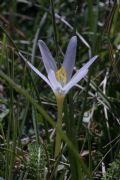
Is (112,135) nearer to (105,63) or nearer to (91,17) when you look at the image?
(105,63)

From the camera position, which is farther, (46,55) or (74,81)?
(46,55)

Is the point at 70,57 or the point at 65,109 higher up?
the point at 70,57

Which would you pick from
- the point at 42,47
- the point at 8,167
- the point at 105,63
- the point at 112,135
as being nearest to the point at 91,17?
the point at 105,63

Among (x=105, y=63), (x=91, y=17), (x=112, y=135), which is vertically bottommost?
(x=112, y=135)

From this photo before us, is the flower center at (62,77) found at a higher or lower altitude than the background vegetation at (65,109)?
higher

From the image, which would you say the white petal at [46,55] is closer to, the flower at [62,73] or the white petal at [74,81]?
the flower at [62,73]

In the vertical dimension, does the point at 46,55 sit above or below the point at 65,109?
above

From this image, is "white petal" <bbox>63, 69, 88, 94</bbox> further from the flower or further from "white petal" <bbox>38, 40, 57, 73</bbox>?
"white petal" <bbox>38, 40, 57, 73</bbox>

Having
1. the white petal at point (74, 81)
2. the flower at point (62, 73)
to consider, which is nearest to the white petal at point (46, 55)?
the flower at point (62, 73)

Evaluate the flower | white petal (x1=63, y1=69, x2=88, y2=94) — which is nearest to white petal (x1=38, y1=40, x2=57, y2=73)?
the flower
